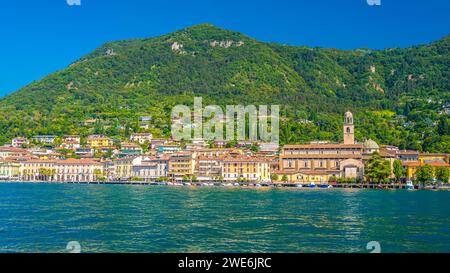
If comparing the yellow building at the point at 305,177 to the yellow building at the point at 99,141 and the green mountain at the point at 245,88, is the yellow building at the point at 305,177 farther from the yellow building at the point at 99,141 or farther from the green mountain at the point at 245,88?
the yellow building at the point at 99,141

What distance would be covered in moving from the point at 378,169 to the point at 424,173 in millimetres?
4723

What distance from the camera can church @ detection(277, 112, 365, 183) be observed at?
65688 mm

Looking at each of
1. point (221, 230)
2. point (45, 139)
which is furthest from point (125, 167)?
point (221, 230)

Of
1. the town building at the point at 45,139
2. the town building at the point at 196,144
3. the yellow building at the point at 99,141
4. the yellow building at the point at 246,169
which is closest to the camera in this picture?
the yellow building at the point at 246,169

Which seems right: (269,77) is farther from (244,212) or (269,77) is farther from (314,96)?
(244,212)

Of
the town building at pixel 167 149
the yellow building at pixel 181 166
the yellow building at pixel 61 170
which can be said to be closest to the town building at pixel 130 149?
the town building at pixel 167 149

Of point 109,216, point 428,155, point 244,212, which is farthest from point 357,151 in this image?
point 109,216

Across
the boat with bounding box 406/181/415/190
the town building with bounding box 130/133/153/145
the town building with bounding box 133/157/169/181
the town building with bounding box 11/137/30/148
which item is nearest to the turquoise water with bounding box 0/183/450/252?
the boat with bounding box 406/181/415/190

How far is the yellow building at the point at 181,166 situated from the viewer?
73.2 meters

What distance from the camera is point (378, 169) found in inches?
2356

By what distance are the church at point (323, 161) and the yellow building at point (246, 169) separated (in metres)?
2.17

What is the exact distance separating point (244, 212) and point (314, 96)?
10367cm

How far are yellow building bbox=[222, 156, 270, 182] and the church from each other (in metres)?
2.17
